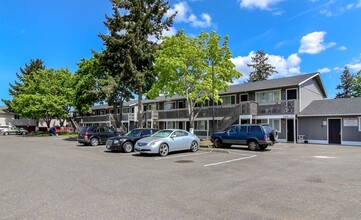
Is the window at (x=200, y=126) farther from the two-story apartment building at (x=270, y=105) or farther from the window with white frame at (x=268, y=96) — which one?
the window with white frame at (x=268, y=96)

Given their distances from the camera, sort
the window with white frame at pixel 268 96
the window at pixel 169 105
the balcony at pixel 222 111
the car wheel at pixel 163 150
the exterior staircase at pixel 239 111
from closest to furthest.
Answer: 1. the car wheel at pixel 163 150
2. the exterior staircase at pixel 239 111
3. the balcony at pixel 222 111
4. the window with white frame at pixel 268 96
5. the window at pixel 169 105

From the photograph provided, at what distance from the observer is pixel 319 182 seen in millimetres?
8109

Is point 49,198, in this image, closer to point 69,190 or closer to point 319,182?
point 69,190

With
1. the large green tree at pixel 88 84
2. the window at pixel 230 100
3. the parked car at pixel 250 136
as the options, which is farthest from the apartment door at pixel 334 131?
the large green tree at pixel 88 84

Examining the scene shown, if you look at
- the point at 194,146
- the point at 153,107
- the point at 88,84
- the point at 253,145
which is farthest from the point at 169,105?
the point at 253,145

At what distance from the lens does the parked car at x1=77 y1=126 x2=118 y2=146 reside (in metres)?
22.9

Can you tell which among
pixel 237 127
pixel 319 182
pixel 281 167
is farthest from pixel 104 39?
pixel 319 182

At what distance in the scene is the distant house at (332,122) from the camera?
22891mm

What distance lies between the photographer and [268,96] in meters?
28.4

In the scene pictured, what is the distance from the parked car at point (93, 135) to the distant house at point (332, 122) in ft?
58.7

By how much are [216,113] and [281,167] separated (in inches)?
736

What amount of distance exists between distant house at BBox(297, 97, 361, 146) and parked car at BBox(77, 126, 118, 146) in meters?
17.9

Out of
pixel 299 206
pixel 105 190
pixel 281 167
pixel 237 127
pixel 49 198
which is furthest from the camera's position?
pixel 237 127

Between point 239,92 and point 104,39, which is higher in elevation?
point 104,39
